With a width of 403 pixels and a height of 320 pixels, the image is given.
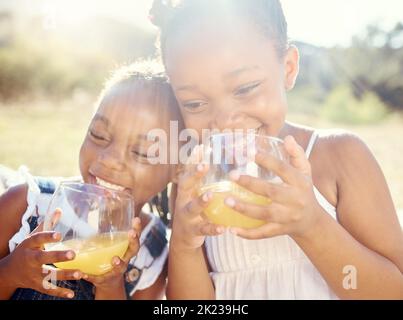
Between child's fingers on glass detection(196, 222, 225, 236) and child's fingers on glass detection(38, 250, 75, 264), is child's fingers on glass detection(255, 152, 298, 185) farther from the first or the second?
child's fingers on glass detection(38, 250, 75, 264)

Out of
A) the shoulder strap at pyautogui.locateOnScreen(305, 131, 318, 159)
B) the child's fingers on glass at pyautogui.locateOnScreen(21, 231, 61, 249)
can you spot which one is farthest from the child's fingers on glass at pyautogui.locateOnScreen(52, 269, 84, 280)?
the shoulder strap at pyautogui.locateOnScreen(305, 131, 318, 159)

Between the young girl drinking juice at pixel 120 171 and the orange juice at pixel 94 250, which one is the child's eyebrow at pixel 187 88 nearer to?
the young girl drinking juice at pixel 120 171

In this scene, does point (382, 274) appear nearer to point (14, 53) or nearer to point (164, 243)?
point (164, 243)

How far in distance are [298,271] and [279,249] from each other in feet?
0.43

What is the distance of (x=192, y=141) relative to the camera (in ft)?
8.38

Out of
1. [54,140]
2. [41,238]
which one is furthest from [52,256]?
[54,140]

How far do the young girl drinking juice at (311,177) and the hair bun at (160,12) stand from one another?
0.08 feet

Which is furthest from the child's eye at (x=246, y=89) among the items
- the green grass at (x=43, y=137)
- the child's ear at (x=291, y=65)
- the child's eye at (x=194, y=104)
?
the green grass at (x=43, y=137)

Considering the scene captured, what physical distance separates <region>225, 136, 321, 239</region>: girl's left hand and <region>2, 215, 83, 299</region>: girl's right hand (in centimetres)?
70

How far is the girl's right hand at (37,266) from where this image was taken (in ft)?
5.98

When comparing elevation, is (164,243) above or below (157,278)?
above

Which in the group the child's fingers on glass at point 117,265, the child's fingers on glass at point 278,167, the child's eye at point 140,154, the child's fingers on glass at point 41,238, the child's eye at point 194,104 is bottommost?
the child's fingers on glass at point 117,265

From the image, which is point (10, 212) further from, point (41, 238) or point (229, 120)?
point (229, 120)
